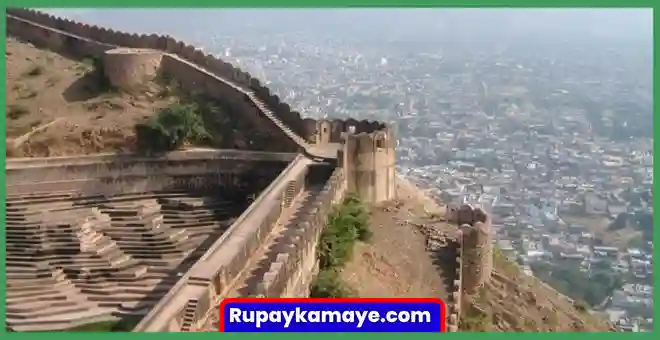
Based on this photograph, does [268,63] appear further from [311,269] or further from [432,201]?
[311,269]

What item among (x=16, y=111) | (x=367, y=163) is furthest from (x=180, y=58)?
(x=367, y=163)

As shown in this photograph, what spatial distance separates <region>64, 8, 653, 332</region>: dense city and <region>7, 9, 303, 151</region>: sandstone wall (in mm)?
7955

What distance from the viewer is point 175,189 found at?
27.3 meters

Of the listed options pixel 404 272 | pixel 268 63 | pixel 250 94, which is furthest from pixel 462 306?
pixel 268 63

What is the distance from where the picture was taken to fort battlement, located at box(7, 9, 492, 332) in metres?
17.6

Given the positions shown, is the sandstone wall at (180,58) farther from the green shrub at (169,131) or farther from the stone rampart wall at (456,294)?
the stone rampart wall at (456,294)

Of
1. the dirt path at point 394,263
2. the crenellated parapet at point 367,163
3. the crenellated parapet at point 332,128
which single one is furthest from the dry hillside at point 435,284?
Result: the crenellated parapet at point 332,128

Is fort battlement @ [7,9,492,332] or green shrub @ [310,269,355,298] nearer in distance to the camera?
fort battlement @ [7,9,492,332]

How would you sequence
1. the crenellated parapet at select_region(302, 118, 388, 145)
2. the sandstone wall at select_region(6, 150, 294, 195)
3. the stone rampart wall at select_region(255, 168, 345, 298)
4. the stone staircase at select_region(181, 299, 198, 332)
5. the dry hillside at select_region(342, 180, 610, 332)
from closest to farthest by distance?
the stone staircase at select_region(181, 299, 198, 332) → the stone rampart wall at select_region(255, 168, 345, 298) → the dry hillside at select_region(342, 180, 610, 332) → the sandstone wall at select_region(6, 150, 294, 195) → the crenellated parapet at select_region(302, 118, 388, 145)

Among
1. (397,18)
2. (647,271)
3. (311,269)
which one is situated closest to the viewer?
(311,269)

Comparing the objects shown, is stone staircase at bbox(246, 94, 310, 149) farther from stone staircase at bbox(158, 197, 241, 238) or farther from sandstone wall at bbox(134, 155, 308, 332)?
sandstone wall at bbox(134, 155, 308, 332)

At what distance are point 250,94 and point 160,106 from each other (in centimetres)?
289

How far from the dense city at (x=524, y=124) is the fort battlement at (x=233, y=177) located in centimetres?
620

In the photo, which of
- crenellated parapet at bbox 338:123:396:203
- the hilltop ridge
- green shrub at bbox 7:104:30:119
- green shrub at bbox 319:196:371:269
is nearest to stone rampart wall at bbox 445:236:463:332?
the hilltop ridge
